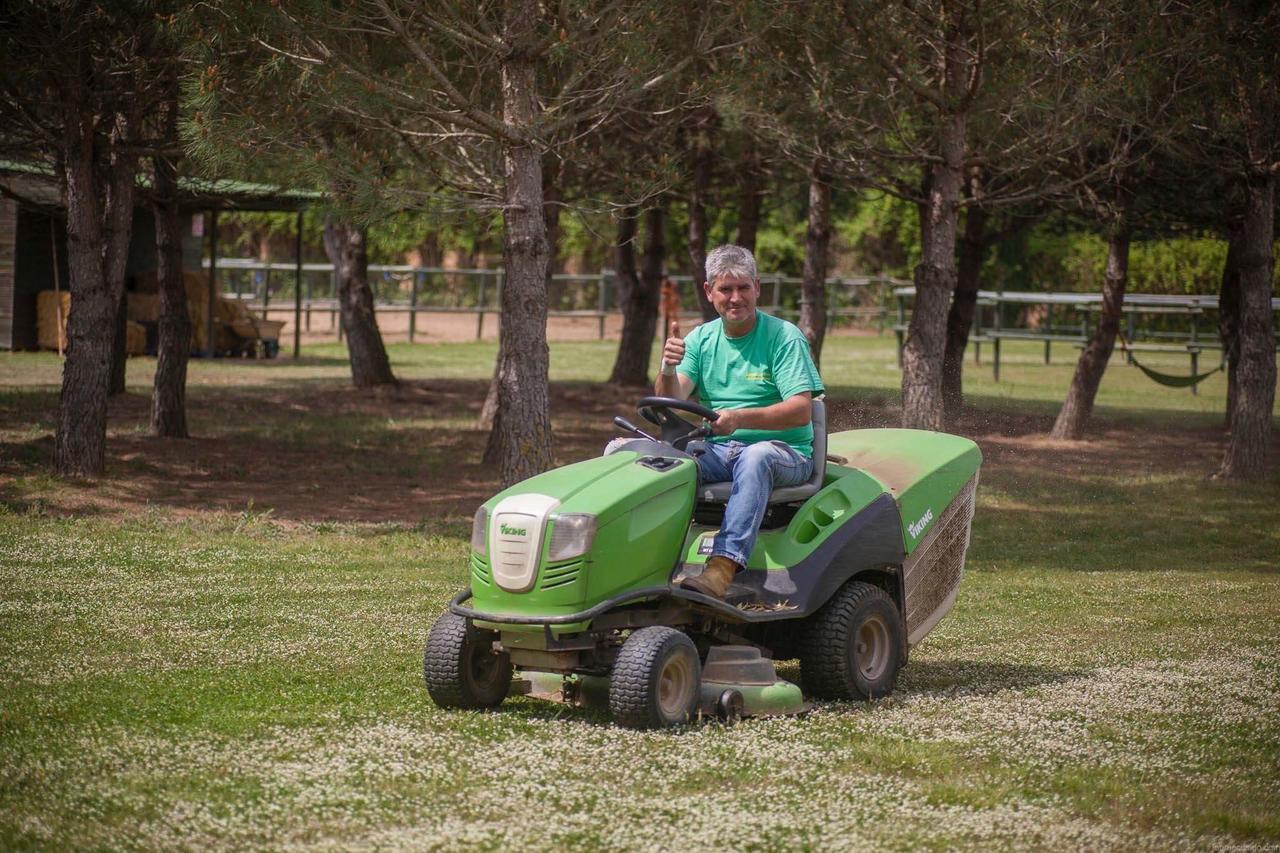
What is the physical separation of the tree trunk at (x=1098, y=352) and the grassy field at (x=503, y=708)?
14.7 feet

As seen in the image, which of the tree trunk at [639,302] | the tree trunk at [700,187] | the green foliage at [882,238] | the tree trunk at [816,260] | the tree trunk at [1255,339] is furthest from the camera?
the green foliage at [882,238]

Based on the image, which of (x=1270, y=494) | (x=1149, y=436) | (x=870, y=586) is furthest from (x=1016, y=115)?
(x=870, y=586)

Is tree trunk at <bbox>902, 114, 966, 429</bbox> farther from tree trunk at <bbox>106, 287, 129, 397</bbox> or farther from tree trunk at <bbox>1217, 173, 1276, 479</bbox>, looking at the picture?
tree trunk at <bbox>106, 287, 129, 397</bbox>

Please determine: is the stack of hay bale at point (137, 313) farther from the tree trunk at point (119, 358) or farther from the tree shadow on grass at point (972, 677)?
the tree shadow on grass at point (972, 677)

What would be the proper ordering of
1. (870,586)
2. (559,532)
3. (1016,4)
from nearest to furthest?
(559,532), (870,586), (1016,4)

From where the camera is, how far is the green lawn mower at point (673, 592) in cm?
546

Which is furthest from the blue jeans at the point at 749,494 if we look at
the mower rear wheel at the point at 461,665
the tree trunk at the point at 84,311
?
the tree trunk at the point at 84,311

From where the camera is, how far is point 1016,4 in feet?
39.9

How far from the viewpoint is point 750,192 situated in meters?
18.6

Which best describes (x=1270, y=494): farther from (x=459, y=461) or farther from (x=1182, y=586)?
(x=459, y=461)

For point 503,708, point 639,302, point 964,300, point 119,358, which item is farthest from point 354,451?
point 503,708

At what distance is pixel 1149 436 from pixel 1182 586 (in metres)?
9.71

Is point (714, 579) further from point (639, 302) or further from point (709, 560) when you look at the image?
point (639, 302)

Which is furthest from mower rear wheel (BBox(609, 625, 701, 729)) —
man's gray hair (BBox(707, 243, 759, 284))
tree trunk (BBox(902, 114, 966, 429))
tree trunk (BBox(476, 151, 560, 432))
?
tree trunk (BBox(902, 114, 966, 429))
